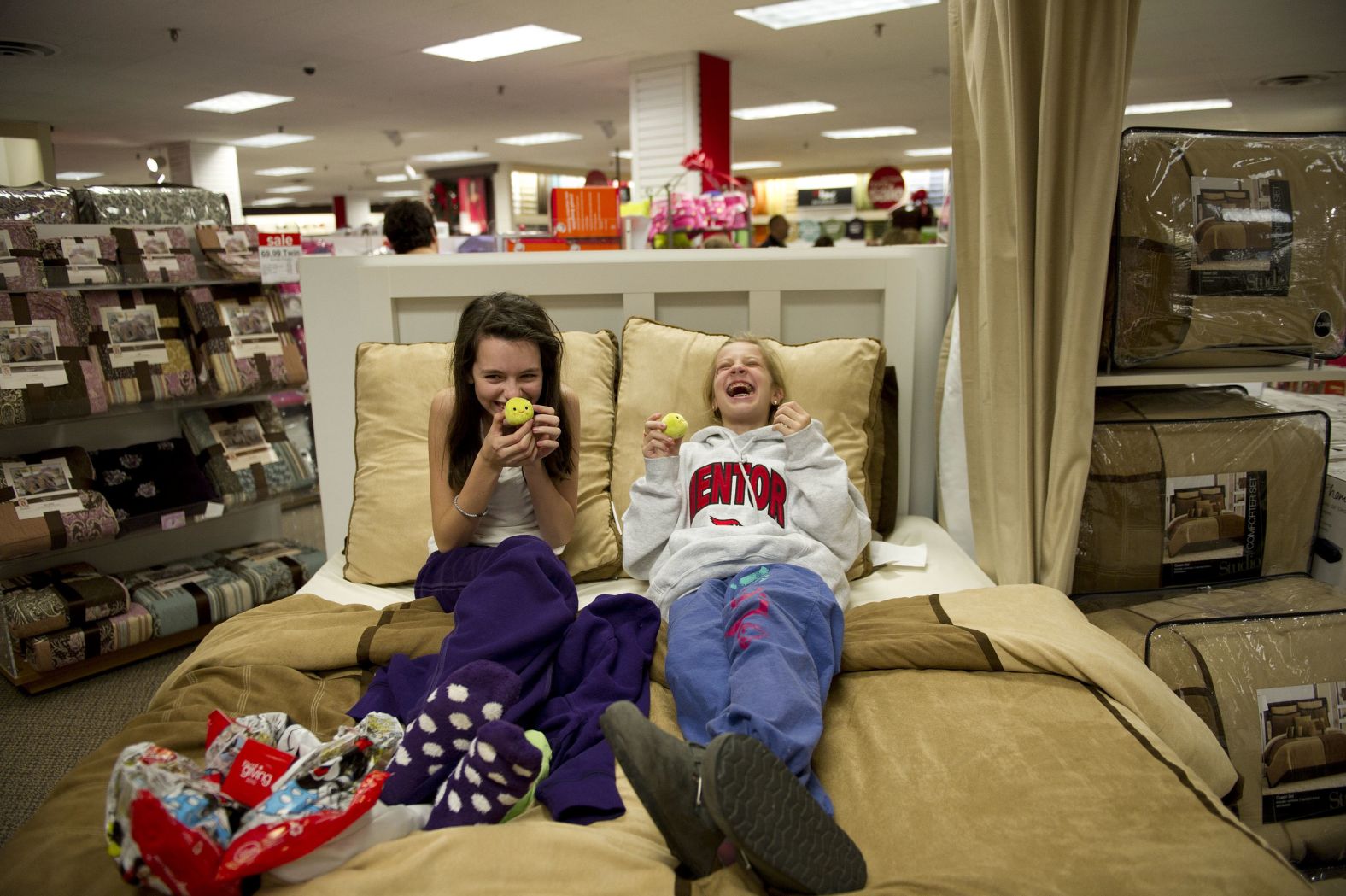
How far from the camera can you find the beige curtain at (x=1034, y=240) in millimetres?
1783

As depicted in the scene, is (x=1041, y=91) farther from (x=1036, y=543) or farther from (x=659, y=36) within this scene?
(x=659, y=36)

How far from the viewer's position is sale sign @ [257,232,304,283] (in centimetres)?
336

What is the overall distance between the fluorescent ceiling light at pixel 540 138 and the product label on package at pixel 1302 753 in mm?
11286

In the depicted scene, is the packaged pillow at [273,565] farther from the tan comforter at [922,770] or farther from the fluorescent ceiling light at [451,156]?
the fluorescent ceiling light at [451,156]

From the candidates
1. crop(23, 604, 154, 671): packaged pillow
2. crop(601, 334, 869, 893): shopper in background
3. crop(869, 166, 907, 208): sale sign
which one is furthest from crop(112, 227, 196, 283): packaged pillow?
crop(869, 166, 907, 208): sale sign

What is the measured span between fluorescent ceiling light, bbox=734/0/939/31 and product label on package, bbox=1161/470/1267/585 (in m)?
4.97

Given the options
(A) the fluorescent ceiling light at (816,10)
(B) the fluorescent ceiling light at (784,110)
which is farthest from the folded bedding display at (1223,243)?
(B) the fluorescent ceiling light at (784,110)

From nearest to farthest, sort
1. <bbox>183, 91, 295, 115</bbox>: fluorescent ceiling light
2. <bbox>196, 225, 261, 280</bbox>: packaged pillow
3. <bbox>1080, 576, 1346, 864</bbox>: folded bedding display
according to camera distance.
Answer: <bbox>1080, 576, 1346, 864</bbox>: folded bedding display, <bbox>196, 225, 261, 280</bbox>: packaged pillow, <bbox>183, 91, 295, 115</bbox>: fluorescent ceiling light

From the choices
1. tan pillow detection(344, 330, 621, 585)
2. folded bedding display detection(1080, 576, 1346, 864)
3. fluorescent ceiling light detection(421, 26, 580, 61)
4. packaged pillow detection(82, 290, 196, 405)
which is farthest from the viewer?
fluorescent ceiling light detection(421, 26, 580, 61)

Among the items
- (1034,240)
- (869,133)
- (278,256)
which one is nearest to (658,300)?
(1034,240)

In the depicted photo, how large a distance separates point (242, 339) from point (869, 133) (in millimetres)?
10444

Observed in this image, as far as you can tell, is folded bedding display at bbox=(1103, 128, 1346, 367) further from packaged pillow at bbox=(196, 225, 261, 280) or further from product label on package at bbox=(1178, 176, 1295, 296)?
→ packaged pillow at bbox=(196, 225, 261, 280)

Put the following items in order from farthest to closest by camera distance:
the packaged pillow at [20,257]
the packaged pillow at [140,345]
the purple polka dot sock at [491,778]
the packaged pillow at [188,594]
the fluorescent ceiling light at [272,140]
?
the fluorescent ceiling light at [272,140]
the packaged pillow at [188,594]
the packaged pillow at [140,345]
the packaged pillow at [20,257]
the purple polka dot sock at [491,778]

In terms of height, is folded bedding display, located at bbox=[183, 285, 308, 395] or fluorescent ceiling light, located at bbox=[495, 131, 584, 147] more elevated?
fluorescent ceiling light, located at bbox=[495, 131, 584, 147]
